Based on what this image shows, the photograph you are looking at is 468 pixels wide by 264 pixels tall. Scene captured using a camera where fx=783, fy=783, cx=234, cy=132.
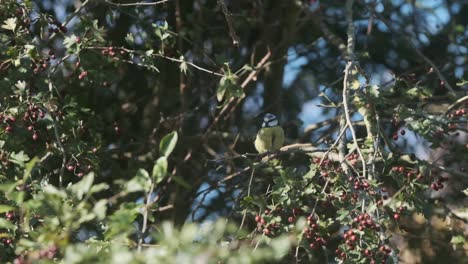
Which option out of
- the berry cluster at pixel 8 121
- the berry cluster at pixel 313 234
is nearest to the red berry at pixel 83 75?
the berry cluster at pixel 8 121

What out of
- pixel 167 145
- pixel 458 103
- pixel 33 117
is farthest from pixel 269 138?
pixel 167 145

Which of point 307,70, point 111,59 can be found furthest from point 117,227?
point 307,70

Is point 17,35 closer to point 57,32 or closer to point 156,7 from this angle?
point 57,32

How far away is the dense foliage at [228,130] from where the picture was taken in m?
3.07

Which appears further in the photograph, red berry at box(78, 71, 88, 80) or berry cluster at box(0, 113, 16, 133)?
red berry at box(78, 71, 88, 80)

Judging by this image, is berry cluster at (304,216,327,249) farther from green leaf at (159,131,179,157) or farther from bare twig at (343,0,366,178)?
green leaf at (159,131,179,157)

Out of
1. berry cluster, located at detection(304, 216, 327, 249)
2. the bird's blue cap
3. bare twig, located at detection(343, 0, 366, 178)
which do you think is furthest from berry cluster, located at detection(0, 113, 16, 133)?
the bird's blue cap

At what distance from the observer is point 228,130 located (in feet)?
17.6

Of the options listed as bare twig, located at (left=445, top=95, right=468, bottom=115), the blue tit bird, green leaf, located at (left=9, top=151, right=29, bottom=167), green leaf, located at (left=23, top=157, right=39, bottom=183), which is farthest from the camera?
the blue tit bird

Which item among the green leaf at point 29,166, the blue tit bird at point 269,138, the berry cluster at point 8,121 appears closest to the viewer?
the green leaf at point 29,166

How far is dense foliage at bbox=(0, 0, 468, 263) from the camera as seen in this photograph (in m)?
3.07

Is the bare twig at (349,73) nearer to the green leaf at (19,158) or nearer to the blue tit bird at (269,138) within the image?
the blue tit bird at (269,138)

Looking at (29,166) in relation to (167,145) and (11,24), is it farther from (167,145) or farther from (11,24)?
(11,24)

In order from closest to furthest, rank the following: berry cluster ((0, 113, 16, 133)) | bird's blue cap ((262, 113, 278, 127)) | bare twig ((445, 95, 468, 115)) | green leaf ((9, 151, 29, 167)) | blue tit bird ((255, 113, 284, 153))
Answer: green leaf ((9, 151, 29, 167))
berry cluster ((0, 113, 16, 133))
bare twig ((445, 95, 468, 115))
blue tit bird ((255, 113, 284, 153))
bird's blue cap ((262, 113, 278, 127))
